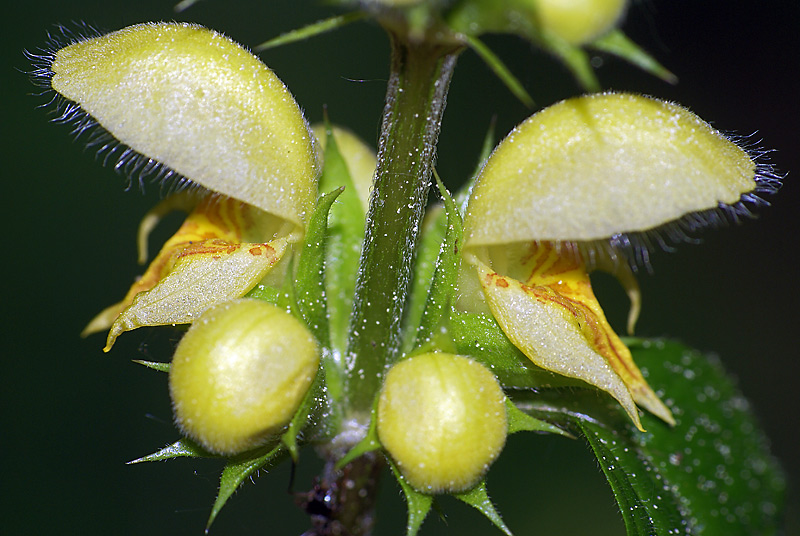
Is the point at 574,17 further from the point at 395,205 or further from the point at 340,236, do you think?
the point at 340,236

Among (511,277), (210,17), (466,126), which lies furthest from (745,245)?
(511,277)

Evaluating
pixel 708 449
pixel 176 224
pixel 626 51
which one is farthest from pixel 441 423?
pixel 176 224

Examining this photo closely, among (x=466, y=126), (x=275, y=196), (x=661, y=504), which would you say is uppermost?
(x=275, y=196)

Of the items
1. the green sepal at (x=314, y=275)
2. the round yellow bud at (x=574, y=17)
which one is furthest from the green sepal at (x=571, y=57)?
the green sepal at (x=314, y=275)

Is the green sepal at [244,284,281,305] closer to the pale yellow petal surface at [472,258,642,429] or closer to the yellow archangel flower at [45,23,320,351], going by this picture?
the yellow archangel flower at [45,23,320,351]

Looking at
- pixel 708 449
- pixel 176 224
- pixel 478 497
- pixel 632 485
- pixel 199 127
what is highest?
pixel 199 127

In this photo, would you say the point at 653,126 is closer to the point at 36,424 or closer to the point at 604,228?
the point at 604,228

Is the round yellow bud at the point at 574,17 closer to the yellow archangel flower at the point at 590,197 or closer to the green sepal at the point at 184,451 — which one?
the yellow archangel flower at the point at 590,197
